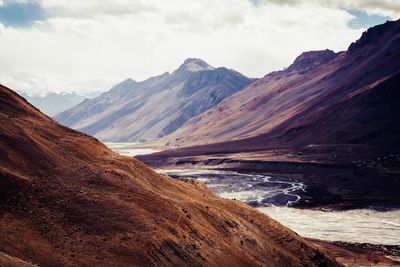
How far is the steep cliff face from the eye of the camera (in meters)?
39.8

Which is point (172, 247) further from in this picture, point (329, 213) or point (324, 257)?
point (329, 213)

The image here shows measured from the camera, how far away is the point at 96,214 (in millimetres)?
44062

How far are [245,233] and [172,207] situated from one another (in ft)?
36.9

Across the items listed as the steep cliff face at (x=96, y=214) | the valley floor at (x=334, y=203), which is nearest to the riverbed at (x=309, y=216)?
the valley floor at (x=334, y=203)

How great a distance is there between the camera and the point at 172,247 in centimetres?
4494

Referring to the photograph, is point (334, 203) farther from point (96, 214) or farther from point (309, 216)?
point (96, 214)

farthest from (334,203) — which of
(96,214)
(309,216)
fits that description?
(96,214)

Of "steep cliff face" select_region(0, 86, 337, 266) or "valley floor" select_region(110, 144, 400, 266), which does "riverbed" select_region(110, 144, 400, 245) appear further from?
"steep cliff face" select_region(0, 86, 337, 266)

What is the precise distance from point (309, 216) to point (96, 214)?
294 feet

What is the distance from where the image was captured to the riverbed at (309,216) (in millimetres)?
104000

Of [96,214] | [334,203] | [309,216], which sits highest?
[96,214]

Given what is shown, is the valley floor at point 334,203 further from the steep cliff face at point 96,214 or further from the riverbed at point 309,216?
the steep cliff face at point 96,214

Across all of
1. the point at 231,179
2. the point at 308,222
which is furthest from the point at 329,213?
the point at 231,179

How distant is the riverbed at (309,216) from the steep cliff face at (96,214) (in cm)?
4390
